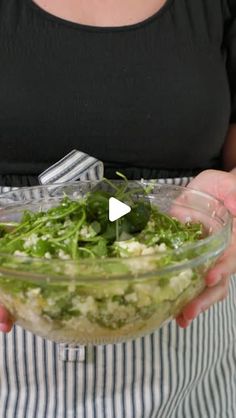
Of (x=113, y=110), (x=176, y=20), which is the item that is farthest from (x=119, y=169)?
Result: (x=176, y=20)

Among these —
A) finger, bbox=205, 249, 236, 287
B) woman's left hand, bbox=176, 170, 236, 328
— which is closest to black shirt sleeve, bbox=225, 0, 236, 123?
woman's left hand, bbox=176, 170, 236, 328

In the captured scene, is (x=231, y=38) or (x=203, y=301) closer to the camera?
(x=203, y=301)

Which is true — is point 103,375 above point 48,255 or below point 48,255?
below

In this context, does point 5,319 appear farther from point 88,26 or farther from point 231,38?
point 231,38

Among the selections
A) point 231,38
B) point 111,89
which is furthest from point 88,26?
point 231,38

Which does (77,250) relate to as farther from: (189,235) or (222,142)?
(222,142)

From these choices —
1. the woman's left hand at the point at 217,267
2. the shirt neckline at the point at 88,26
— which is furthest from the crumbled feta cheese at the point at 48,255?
the shirt neckline at the point at 88,26

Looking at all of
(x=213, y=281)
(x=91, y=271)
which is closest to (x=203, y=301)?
(x=213, y=281)

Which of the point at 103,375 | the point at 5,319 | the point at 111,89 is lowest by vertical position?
the point at 103,375
